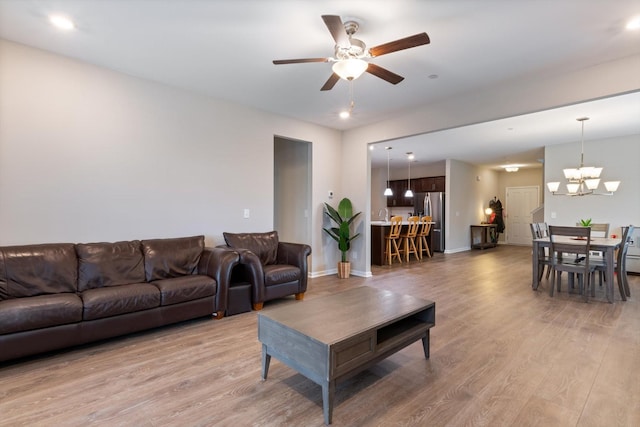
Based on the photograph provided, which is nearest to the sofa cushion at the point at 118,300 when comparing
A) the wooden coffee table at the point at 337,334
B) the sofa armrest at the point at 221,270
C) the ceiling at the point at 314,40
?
the sofa armrest at the point at 221,270

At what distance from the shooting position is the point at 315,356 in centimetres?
178

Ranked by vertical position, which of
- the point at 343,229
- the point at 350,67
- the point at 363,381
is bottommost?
the point at 363,381

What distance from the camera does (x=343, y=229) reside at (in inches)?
218

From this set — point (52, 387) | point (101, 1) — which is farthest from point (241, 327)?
point (101, 1)

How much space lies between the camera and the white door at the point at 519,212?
10320 millimetres

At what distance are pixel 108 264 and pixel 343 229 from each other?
3539 mm

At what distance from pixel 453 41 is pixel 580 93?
5.71 ft

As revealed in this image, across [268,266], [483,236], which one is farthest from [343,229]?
[483,236]

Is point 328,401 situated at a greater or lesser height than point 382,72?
lesser

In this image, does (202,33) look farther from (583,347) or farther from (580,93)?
(583,347)

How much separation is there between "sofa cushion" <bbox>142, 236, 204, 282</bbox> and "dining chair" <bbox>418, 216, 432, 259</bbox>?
19.2 feet

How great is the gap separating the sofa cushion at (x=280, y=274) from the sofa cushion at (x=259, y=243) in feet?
→ 1.08

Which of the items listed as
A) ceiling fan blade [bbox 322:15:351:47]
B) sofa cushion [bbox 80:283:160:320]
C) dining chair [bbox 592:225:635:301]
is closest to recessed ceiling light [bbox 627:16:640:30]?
ceiling fan blade [bbox 322:15:351:47]

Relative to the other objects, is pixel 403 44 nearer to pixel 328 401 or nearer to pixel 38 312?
pixel 328 401
